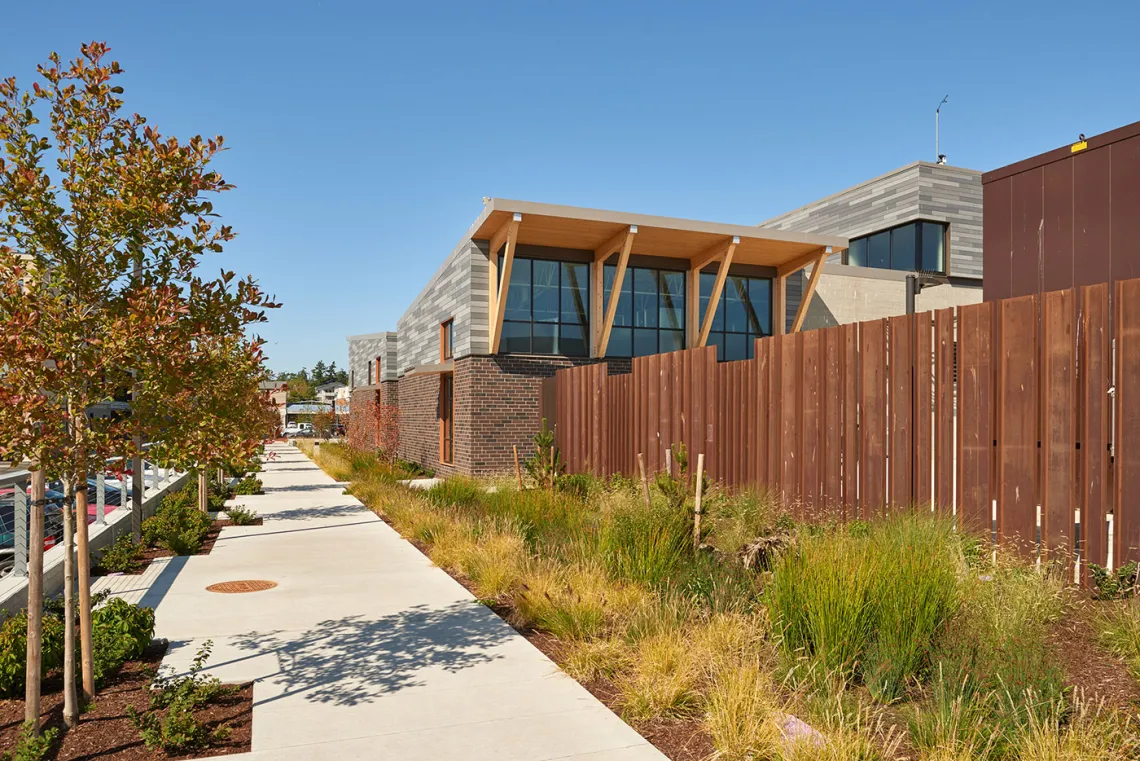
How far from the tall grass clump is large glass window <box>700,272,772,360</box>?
16.7 meters

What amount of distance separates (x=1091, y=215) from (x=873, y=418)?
3.57m

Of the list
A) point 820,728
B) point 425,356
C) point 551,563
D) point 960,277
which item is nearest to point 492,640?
Result: point 551,563

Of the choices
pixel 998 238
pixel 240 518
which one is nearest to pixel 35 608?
pixel 240 518

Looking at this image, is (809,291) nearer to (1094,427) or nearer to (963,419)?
(963,419)

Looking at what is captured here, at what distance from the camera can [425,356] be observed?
25.4 meters

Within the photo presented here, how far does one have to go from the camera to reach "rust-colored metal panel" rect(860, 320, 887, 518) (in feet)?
27.8

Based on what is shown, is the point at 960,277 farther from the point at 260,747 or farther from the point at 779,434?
the point at 260,747

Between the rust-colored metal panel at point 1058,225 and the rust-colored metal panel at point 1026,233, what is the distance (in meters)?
0.10

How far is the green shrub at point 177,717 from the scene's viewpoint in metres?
4.18

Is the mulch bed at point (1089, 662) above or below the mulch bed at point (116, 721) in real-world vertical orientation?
above

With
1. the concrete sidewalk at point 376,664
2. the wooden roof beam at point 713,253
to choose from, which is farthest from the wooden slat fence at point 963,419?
the wooden roof beam at point 713,253

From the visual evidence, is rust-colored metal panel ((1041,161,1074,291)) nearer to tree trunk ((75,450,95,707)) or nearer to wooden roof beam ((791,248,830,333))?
tree trunk ((75,450,95,707))

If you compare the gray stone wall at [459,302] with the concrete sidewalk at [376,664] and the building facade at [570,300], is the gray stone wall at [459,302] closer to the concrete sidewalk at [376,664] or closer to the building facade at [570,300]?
the building facade at [570,300]

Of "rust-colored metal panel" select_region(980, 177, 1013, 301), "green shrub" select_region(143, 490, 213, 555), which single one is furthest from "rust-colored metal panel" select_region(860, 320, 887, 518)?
"green shrub" select_region(143, 490, 213, 555)
